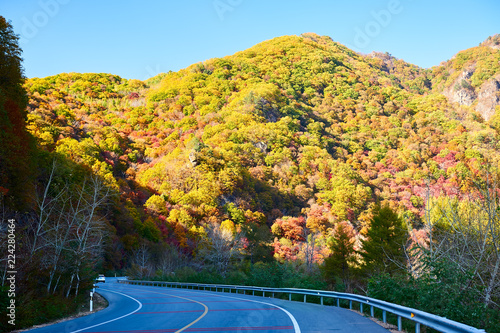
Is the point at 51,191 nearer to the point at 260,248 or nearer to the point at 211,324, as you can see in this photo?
the point at 211,324

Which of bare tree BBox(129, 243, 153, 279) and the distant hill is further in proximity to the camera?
the distant hill

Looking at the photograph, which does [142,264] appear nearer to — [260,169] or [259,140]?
[260,169]

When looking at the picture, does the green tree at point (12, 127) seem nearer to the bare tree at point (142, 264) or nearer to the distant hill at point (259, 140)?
the bare tree at point (142, 264)

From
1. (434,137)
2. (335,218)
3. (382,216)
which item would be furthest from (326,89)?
(382,216)

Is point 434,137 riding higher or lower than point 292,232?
higher

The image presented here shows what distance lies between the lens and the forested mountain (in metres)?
29.4

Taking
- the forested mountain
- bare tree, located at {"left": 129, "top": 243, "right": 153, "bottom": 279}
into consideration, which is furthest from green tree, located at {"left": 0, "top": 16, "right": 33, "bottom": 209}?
bare tree, located at {"left": 129, "top": 243, "right": 153, "bottom": 279}

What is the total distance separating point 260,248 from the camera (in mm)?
54250

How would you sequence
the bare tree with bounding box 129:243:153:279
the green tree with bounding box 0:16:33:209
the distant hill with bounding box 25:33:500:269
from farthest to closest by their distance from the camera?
the distant hill with bounding box 25:33:500:269, the bare tree with bounding box 129:243:153:279, the green tree with bounding box 0:16:33:209

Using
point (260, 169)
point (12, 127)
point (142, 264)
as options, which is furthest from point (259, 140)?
point (12, 127)

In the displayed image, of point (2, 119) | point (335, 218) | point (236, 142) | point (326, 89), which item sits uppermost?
point (326, 89)

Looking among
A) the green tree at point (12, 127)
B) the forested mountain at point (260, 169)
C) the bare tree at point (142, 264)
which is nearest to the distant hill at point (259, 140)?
the forested mountain at point (260, 169)

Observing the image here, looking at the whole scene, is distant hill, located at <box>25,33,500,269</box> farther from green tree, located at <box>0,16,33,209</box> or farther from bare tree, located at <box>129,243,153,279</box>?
green tree, located at <box>0,16,33,209</box>

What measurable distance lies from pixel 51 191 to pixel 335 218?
51956 millimetres
